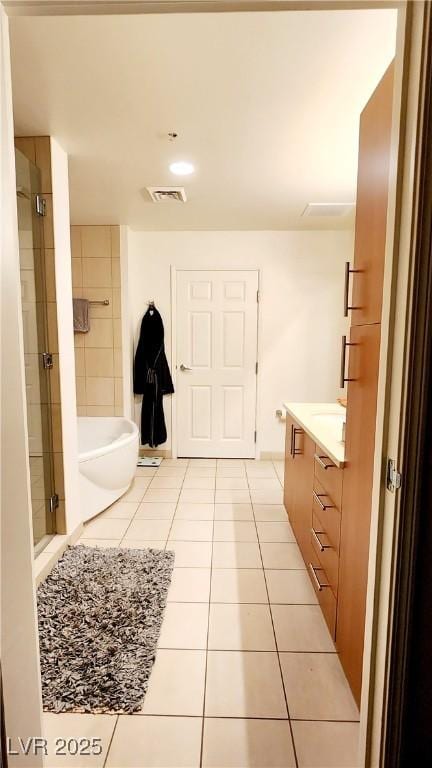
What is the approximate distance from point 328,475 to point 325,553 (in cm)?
35

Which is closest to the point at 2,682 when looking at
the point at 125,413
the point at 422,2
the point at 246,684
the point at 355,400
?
the point at 246,684

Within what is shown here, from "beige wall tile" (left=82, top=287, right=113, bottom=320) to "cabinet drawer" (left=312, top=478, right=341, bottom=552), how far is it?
2.75 m

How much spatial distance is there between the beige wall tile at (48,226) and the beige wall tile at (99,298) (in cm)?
165

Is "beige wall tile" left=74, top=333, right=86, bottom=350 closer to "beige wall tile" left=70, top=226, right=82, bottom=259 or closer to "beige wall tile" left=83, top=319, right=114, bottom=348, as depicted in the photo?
"beige wall tile" left=83, top=319, right=114, bottom=348

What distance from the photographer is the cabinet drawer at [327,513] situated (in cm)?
156

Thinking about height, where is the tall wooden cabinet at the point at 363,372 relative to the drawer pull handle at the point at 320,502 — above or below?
above

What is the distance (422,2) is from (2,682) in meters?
1.75

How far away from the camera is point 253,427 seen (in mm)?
4105

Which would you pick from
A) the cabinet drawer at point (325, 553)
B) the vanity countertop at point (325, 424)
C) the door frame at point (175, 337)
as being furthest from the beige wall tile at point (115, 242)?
the cabinet drawer at point (325, 553)

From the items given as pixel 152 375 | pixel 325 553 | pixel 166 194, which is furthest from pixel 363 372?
pixel 152 375

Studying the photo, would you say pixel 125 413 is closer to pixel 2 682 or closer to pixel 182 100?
pixel 182 100

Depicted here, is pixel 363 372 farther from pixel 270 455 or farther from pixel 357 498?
pixel 270 455

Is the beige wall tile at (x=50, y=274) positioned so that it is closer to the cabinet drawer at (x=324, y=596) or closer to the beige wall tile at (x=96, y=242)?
the beige wall tile at (x=96, y=242)

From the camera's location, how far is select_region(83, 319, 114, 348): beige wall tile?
12.6 ft
